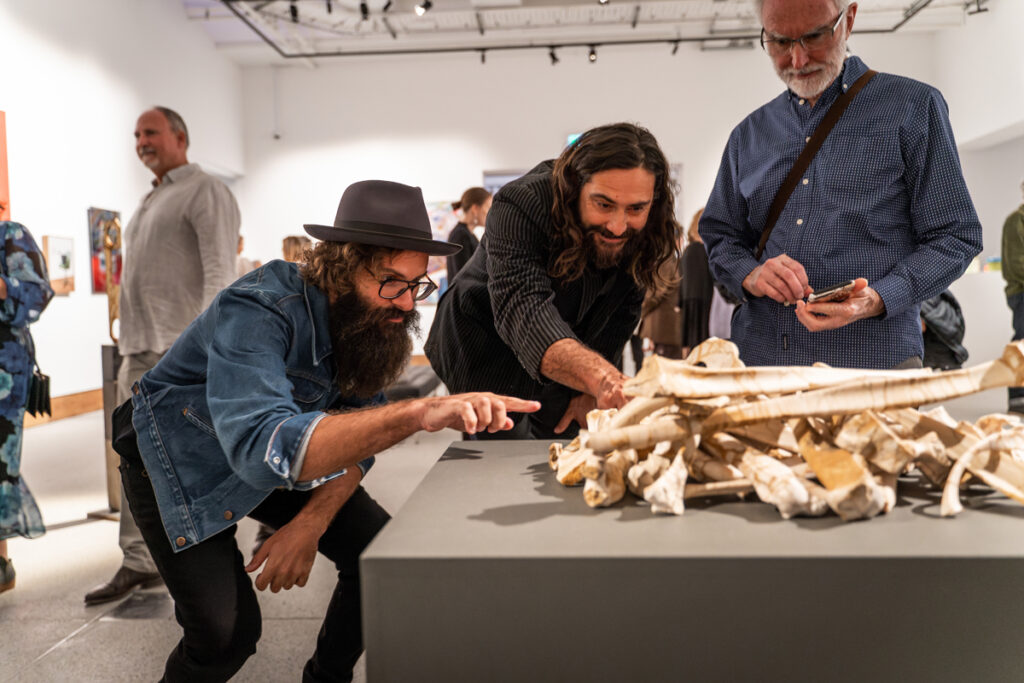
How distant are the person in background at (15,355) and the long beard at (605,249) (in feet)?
7.30

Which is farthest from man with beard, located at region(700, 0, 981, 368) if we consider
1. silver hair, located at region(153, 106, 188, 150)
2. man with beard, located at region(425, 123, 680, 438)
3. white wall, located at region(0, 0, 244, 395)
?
white wall, located at region(0, 0, 244, 395)

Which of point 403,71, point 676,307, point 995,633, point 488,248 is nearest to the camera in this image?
point 995,633

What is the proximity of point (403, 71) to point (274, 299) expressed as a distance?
444 inches

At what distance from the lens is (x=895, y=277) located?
188 centimetres

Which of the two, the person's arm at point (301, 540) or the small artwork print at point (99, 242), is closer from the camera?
the person's arm at point (301, 540)

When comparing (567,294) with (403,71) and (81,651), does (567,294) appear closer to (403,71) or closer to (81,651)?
(81,651)

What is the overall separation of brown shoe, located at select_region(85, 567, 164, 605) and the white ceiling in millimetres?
7865

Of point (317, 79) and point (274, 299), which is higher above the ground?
point (317, 79)

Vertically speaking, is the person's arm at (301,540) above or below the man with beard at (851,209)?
below

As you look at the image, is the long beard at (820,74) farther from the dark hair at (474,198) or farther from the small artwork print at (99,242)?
the small artwork print at (99,242)

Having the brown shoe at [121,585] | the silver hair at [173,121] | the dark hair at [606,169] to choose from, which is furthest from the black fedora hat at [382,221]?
the silver hair at [173,121]

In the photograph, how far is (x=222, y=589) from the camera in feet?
5.69

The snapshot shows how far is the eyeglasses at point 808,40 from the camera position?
77.1 inches

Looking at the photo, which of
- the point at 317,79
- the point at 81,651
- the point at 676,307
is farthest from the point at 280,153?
the point at 81,651
